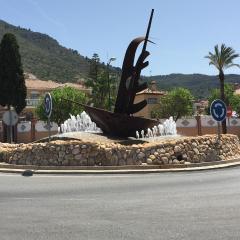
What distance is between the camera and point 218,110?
22.0 m

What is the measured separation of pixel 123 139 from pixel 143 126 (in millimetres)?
1268

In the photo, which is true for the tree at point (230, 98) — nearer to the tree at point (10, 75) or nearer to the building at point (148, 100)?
the building at point (148, 100)

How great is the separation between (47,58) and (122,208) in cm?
15148

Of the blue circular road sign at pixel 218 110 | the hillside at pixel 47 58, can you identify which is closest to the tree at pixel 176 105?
the hillside at pixel 47 58

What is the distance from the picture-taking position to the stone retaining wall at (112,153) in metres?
19.4

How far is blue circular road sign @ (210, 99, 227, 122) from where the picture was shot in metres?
21.9

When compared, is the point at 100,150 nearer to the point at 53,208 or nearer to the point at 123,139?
the point at 123,139

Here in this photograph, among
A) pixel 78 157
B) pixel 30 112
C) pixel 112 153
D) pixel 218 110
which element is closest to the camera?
pixel 112 153

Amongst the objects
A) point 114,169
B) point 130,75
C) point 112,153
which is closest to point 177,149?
point 112,153

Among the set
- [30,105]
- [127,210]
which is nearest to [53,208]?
[127,210]

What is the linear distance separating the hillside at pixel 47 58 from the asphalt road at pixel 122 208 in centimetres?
11812

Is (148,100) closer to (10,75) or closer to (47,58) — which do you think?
(10,75)

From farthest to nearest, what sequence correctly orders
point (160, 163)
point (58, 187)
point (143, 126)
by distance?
point (143, 126) → point (160, 163) → point (58, 187)

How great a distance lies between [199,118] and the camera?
48906mm
